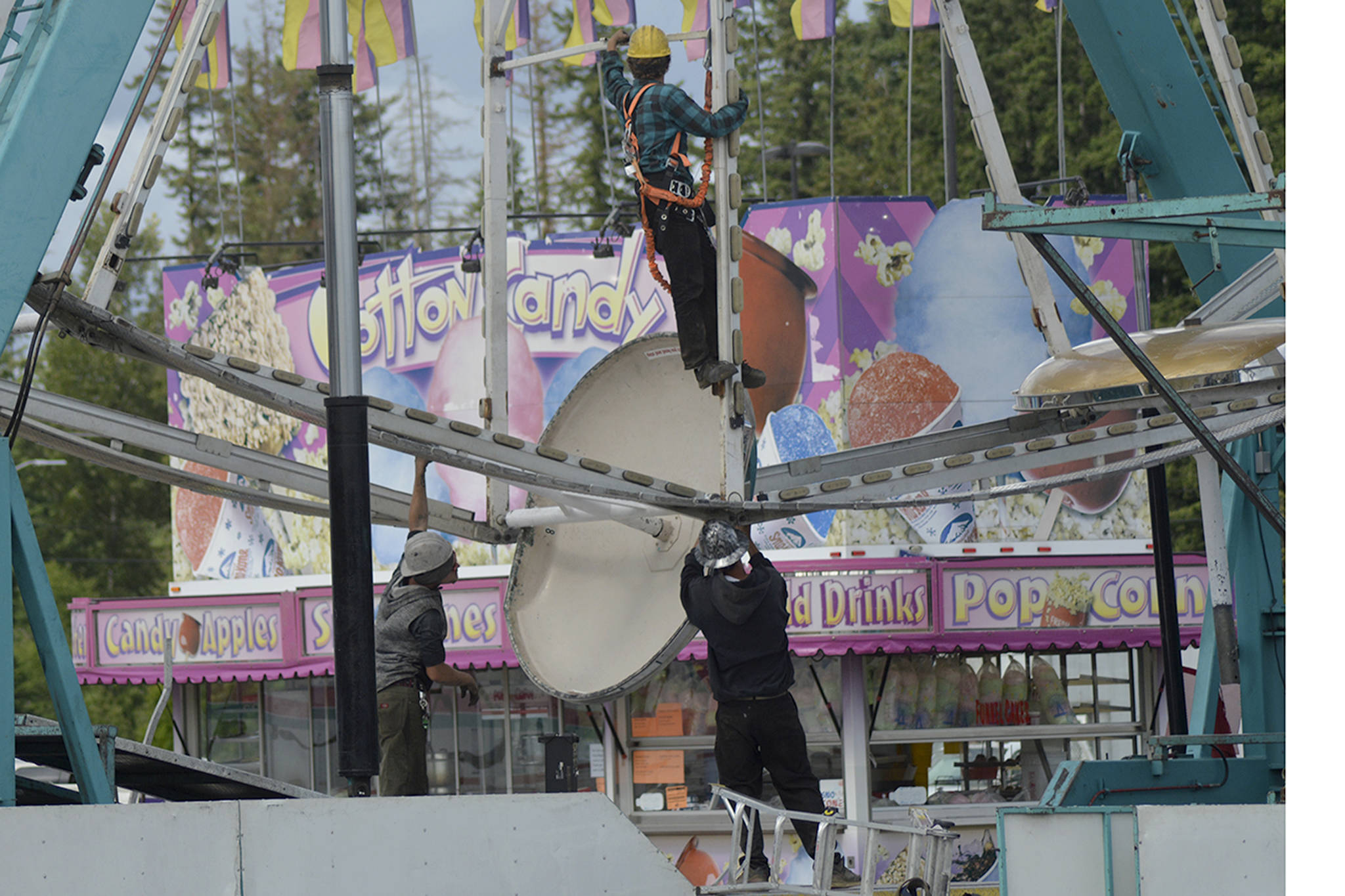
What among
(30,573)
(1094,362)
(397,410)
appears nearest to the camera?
(30,573)

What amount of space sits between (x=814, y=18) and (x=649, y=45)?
11627 mm

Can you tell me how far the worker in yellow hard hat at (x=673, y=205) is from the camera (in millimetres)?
8344

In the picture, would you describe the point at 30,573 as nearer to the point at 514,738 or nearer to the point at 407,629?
the point at 407,629

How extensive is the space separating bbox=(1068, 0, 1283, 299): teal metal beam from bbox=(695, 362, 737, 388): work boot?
326 centimetres

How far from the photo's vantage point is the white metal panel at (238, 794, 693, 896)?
5.07 metres

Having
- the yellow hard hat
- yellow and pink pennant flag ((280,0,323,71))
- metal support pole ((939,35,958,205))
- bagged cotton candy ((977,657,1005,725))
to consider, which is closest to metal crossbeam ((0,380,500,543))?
the yellow hard hat

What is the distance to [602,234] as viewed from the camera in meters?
17.4

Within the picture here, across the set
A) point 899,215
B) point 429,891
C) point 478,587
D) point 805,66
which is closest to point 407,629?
point 429,891

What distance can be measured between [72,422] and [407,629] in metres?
2.03

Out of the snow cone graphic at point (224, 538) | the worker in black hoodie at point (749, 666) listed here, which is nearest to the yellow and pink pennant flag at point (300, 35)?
the snow cone graphic at point (224, 538)

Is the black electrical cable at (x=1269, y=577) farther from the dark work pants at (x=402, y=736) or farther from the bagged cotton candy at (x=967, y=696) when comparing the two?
the bagged cotton candy at (x=967, y=696)

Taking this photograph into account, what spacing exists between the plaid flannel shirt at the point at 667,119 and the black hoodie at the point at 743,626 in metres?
2.05

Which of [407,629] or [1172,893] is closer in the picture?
[1172,893]

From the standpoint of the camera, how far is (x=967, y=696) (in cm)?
1697
